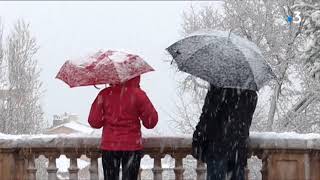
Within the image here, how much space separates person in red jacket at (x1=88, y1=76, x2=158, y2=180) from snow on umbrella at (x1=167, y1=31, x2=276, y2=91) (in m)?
0.56

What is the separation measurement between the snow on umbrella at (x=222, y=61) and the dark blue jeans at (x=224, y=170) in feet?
2.62

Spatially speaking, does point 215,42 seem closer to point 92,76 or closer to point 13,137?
A: point 92,76

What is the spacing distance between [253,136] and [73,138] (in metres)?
1.93

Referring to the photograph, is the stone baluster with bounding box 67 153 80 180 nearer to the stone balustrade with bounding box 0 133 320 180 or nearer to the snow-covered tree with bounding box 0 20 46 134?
the stone balustrade with bounding box 0 133 320 180

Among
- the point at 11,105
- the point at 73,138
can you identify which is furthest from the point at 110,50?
the point at 11,105

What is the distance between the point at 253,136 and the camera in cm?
613

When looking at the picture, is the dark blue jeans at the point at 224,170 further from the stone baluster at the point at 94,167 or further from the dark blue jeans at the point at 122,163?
the stone baluster at the point at 94,167

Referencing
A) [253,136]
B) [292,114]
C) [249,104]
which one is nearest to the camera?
[249,104]

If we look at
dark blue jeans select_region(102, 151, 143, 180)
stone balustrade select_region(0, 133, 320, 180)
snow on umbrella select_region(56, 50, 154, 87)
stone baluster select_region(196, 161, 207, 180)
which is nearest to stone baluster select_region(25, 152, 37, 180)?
stone balustrade select_region(0, 133, 320, 180)

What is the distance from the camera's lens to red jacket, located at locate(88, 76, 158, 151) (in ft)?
19.1

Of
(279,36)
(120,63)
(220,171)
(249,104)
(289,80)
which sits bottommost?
(220,171)

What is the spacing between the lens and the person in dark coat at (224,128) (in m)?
5.64

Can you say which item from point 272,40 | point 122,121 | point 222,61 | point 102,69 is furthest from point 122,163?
point 272,40

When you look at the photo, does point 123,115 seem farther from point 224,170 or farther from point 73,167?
point 224,170
